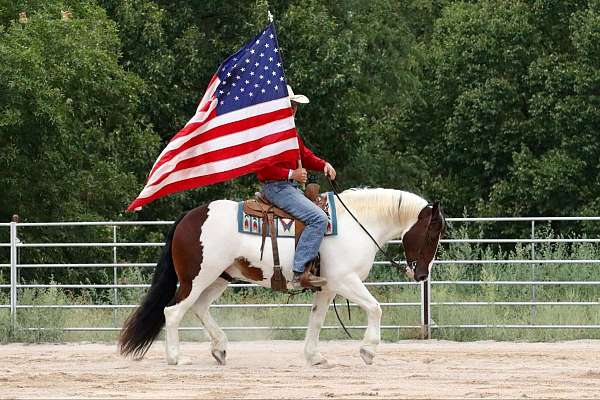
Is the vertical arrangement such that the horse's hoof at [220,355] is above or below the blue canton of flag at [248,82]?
below

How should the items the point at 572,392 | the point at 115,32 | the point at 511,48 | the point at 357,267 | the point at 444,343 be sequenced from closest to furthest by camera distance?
the point at 572,392
the point at 357,267
the point at 444,343
the point at 115,32
the point at 511,48

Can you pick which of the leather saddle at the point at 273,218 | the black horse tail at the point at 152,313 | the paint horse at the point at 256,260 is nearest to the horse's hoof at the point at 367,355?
the paint horse at the point at 256,260

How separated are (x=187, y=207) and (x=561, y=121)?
27.4 feet

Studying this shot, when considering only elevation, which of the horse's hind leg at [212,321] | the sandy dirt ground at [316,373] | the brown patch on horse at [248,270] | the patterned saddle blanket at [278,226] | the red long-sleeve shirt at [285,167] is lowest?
the sandy dirt ground at [316,373]

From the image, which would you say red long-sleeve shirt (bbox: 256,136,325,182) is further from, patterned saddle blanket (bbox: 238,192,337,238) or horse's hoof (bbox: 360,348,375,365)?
horse's hoof (bbox: 360,348,375,365)

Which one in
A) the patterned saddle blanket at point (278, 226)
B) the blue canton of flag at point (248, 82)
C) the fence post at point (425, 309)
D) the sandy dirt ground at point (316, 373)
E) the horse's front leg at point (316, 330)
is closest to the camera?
the sandy dirt ground at point (316, 373)

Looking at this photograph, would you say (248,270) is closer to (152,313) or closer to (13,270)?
(152,313)

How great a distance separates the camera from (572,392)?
31.1 ft

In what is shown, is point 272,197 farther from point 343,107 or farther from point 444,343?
point 343,107

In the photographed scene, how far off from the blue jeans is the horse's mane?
0.42 meters

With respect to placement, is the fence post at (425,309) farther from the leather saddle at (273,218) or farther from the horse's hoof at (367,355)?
the leather saddle at (273,218)

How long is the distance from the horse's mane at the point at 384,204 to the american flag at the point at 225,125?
0.88 m

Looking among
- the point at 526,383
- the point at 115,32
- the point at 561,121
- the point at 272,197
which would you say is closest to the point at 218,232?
the point at 272,197

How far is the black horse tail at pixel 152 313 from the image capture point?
1172 cm
